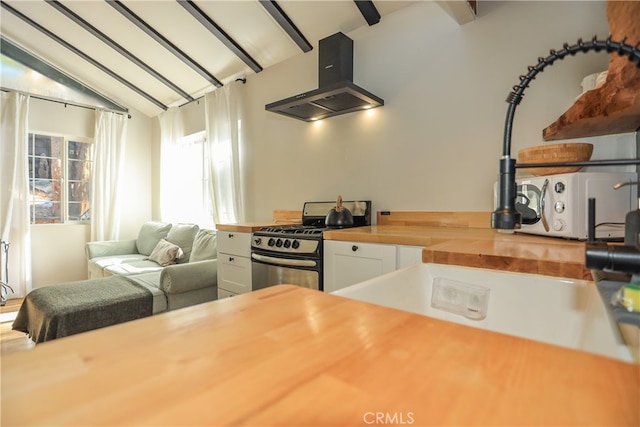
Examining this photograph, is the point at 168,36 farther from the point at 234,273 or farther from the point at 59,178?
the point at 59,178

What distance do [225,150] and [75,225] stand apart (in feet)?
8.61

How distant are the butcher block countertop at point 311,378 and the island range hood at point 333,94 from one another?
206 centimetres

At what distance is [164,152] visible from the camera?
4.62 meters

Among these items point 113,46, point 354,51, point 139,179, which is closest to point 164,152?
point 139,179

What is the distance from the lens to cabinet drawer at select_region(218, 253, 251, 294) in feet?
7.94

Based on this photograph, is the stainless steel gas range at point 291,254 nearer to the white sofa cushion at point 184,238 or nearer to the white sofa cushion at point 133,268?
the white sofa cushion at point 133,268

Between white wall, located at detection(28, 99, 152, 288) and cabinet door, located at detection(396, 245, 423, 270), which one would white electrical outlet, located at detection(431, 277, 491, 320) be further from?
white wall, located at detection(28, 99, 152, 288)

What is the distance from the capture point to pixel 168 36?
3.16 meters

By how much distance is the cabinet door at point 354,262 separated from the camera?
1.65 metres

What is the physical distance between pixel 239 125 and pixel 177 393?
11.8 ft

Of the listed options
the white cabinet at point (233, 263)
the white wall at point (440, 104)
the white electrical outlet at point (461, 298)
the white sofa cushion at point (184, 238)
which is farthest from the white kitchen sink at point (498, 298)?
the white sofa cushion at point (184, 238)

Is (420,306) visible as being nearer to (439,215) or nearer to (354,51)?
(439,215)

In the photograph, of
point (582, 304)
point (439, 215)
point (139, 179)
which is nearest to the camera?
point (582, 304)

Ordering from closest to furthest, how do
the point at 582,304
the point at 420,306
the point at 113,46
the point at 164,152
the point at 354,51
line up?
the point at 582,304 < the point at 420,306 < the point at 354,51 < the point at 113,46 < the point at 164,152
